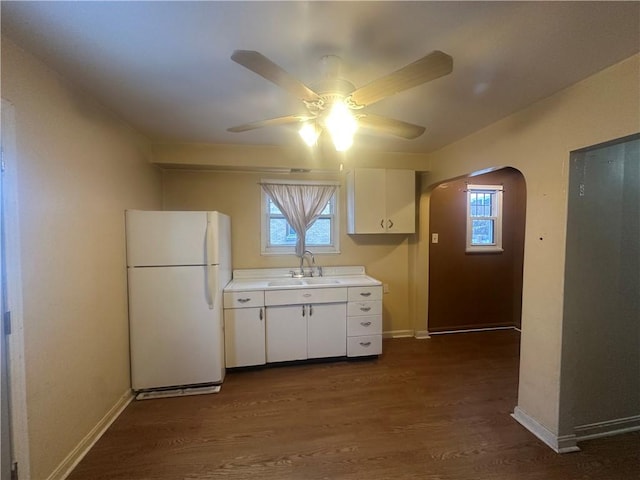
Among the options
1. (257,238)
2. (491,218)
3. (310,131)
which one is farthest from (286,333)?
(491,218)

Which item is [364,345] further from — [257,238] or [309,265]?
[257,238]

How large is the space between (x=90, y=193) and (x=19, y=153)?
0.54 m

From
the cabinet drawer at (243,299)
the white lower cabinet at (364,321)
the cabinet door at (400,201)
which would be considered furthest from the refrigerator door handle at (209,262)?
the cabinet door at (400,201)

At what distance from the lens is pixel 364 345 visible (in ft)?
9.84

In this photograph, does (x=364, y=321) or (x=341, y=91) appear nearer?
(x=341, y=91)

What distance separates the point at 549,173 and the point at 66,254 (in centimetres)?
306

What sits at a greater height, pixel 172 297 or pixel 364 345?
pixel 172 297

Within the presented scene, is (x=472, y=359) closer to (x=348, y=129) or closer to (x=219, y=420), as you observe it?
(x=219, y=420)

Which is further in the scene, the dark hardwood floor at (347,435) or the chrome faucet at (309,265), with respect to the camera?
the chrome faucet at (309,265)

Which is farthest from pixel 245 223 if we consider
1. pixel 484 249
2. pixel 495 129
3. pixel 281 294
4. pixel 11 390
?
pixel 484 249

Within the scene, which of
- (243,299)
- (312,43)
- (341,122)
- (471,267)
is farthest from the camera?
(471,267)

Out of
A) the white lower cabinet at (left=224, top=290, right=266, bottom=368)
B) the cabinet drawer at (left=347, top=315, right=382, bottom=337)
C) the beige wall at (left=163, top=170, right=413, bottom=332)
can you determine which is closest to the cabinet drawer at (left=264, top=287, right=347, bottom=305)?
the white lower cabinet at (left=224, top=290, right=266, bottom=368)

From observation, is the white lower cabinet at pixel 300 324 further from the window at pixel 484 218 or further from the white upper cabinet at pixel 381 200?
the window at pixel 484 218

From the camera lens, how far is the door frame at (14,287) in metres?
1.31
